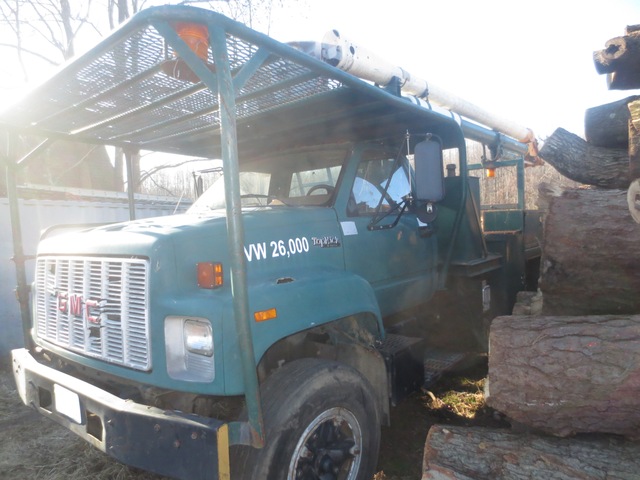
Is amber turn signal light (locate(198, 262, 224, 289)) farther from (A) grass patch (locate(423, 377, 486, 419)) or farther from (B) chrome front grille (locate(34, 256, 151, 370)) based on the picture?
(A) grass patch (locate(423, 377, 486, 419))

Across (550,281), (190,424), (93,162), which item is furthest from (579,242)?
(93,162)

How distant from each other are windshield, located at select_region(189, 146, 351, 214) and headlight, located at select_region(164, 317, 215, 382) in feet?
4.59

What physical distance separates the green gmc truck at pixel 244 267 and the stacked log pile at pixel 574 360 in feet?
2.21

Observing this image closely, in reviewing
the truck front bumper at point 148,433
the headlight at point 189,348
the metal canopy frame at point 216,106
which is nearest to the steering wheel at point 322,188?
the metal canopy frame at point 216,106

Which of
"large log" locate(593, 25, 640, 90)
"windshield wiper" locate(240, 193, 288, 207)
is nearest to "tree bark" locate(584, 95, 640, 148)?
"large log" locate(593, 25, 640, 90)

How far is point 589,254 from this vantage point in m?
3.23

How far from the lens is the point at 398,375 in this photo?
125 inches

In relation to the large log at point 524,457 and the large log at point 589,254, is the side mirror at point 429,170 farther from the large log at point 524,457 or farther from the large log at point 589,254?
the large log at point 524,457

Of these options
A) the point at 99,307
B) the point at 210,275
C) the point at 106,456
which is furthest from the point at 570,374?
the point at 106,456

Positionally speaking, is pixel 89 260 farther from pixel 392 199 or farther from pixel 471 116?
pixel 471 116

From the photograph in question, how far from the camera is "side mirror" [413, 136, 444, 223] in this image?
11.5 ft

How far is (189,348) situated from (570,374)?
2155 millimetres

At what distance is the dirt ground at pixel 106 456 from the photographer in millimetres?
3301

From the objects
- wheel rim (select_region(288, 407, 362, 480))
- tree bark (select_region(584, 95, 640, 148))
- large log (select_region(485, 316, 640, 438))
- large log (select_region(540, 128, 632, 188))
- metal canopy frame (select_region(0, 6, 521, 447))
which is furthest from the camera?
tree bark (select_region(584, 95, 640, 148))
